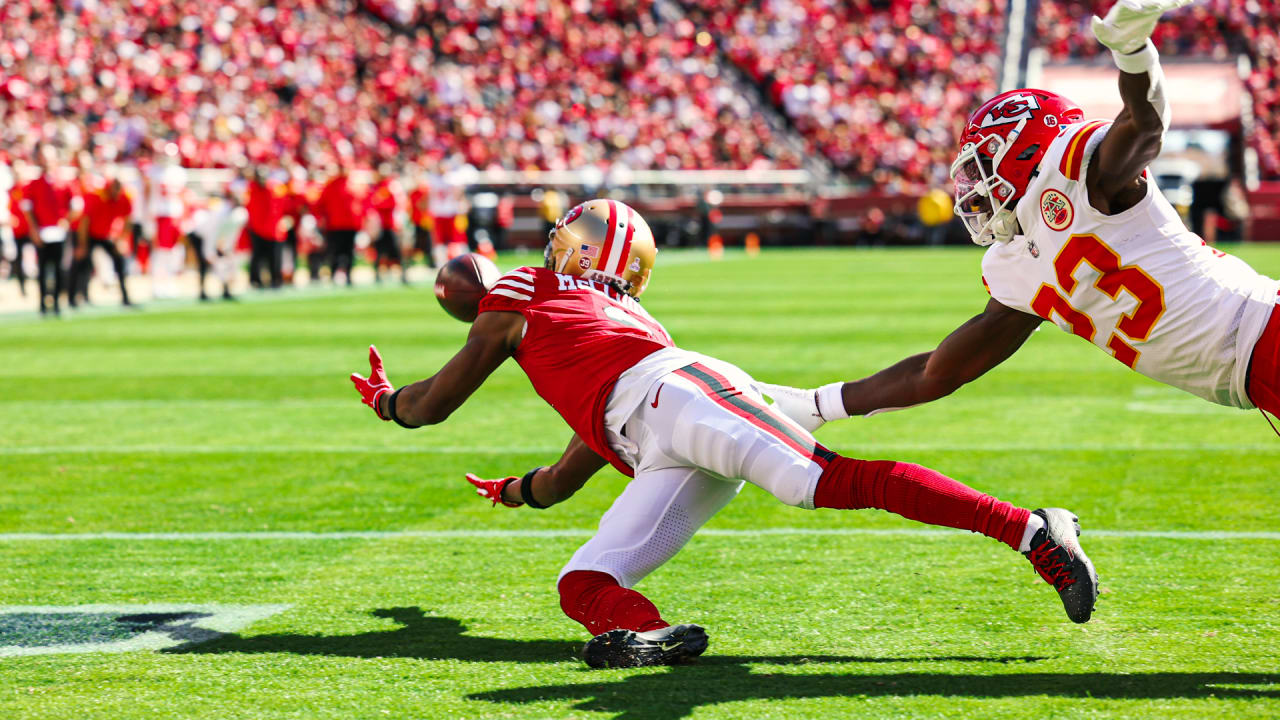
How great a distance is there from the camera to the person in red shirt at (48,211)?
583 inches

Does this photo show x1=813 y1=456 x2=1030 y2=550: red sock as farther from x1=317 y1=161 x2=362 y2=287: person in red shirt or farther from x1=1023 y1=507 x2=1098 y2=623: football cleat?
x1=317 y1=161 x2=362 y2=287: person in red shirt

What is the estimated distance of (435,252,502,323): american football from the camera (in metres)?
3.80

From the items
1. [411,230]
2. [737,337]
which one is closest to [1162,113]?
[737,337]

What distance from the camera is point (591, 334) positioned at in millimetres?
3631

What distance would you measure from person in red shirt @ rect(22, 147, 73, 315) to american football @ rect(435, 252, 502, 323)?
12.2 meters

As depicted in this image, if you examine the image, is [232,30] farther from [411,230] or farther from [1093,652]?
[1093,652]

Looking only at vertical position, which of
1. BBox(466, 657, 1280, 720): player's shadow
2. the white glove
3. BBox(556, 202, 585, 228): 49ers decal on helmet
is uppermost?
the white glove

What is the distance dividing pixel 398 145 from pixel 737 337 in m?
19.5

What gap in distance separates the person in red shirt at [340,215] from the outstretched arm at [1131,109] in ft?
56.4

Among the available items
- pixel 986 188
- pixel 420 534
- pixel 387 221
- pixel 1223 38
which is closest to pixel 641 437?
pixel 986 188

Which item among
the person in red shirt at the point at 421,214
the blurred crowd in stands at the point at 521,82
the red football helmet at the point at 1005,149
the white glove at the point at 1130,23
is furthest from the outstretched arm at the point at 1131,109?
the blurred crowd in stands at the point at 521,82

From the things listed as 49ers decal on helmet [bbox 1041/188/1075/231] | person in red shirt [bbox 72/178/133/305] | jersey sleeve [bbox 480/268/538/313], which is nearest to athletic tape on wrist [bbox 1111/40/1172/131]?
49ers decal on helmet [bbox 1041/188/1075/231]

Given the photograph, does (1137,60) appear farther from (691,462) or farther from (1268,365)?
(691,462)

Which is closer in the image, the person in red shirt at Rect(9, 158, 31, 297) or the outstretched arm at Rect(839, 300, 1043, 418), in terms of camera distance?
the outstretched arm at Rect(839, 300, 1043, 418)
